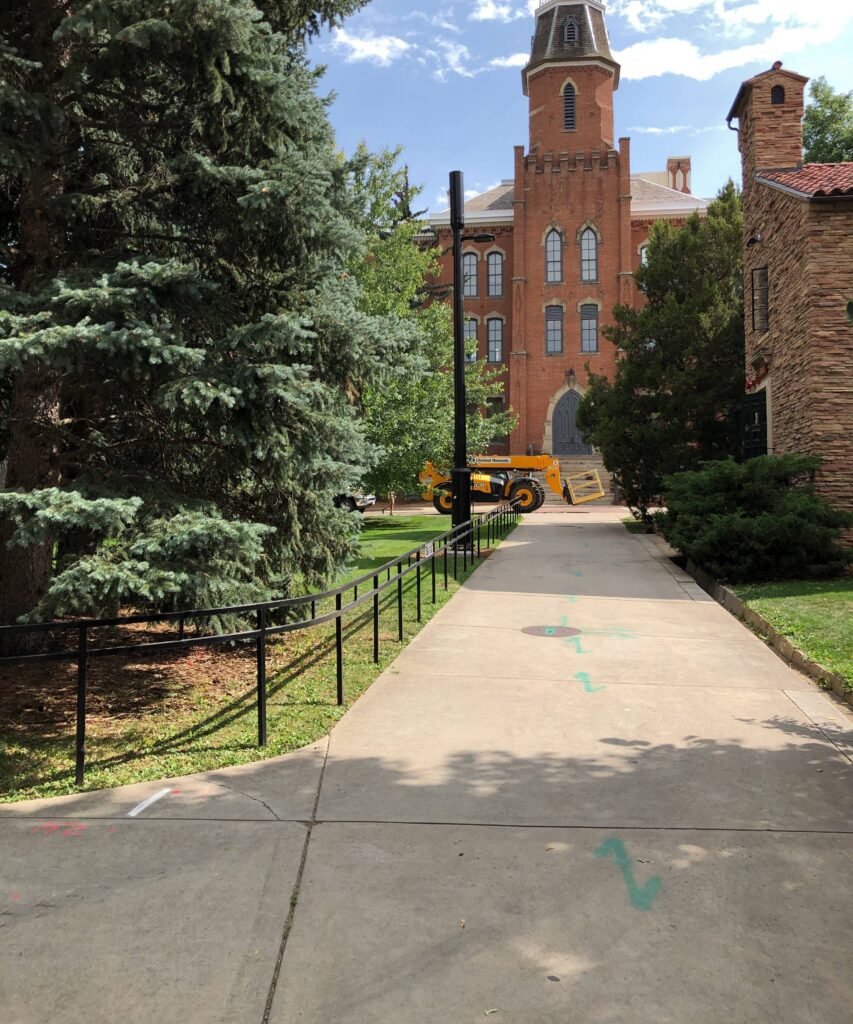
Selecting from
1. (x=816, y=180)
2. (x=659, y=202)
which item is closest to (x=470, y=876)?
(x=816, y=180)

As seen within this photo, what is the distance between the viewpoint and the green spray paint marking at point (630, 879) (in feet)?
10.2

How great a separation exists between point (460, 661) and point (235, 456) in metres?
2.71

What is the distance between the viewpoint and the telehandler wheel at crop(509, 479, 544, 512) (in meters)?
30.5

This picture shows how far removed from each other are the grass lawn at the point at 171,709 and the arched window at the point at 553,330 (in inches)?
1543

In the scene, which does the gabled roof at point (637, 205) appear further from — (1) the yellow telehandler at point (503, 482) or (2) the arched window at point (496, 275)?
(1) the yellow telehandler at point (503, 482)

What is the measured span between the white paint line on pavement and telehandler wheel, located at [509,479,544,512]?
26429 millimetres

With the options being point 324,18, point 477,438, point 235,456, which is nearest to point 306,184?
point 235,456

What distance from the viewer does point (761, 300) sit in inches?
666

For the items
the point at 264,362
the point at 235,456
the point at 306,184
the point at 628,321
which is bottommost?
the point at 235,456

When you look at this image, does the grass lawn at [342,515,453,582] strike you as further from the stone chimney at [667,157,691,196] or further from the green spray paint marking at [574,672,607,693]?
the stone chimney at [667,157,691,196]

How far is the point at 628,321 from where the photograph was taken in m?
22.3

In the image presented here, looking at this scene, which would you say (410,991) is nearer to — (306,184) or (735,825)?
(735,825)

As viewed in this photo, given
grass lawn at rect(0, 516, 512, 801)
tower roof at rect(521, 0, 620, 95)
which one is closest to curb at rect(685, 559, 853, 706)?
grass lawn at rect(0, 516, 512, 801)

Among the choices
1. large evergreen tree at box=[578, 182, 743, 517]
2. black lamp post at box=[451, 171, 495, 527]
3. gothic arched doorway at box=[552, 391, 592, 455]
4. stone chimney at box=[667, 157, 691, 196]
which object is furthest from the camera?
stone chimney at box=[667, 157, 691, 196]
